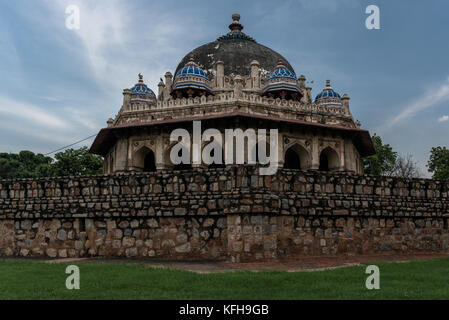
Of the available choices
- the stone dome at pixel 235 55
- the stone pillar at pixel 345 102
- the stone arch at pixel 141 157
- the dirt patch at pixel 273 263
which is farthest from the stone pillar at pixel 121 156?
the dirt patch at pixel 273 263

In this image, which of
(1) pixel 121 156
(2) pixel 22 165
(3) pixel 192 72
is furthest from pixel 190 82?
(2) pixel 22 165

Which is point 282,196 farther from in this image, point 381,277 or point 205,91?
point 205,91

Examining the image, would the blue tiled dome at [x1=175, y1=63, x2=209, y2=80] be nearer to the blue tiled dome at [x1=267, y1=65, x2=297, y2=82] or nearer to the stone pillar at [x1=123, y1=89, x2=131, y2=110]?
the stone pillar at [x1=123, y1=89, x2=131, y2=110]

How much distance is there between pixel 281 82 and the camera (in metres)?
23.7

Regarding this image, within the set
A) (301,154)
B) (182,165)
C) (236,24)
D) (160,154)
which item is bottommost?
(182,165)

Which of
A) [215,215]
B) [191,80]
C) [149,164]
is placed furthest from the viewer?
[149,164]

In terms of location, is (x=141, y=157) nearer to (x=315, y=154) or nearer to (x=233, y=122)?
(x=233, y=122)

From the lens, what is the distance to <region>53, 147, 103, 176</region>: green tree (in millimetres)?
31875

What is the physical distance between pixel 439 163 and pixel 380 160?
4832 millimetres

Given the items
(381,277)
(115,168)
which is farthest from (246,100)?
(381,277)

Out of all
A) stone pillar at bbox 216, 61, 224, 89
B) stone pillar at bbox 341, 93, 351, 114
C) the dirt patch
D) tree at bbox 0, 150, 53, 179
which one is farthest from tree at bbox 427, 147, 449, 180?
tree at bbox 0, 150, 53, 179

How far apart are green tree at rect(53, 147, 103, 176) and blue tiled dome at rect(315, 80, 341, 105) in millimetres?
17071

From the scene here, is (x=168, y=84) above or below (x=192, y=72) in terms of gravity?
above

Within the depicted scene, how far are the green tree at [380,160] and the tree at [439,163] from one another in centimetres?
357
